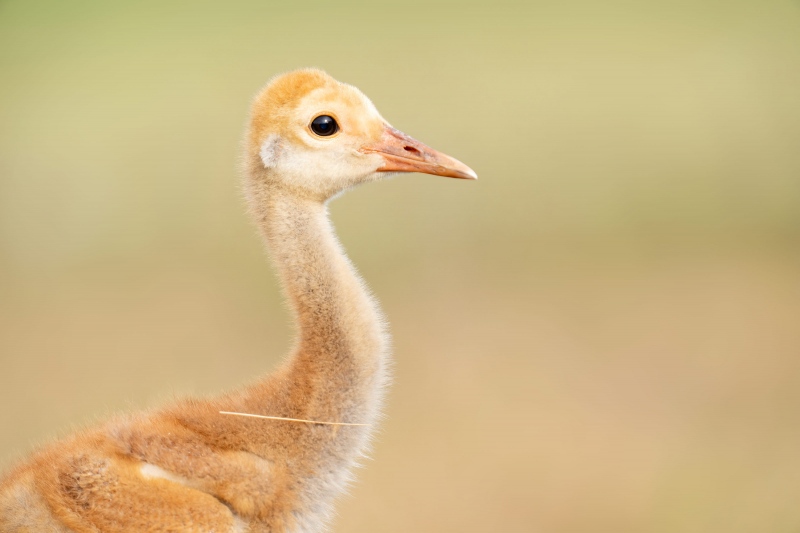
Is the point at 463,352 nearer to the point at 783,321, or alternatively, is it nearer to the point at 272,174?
the point at 783,321

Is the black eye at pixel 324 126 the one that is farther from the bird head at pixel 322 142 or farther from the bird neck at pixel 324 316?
the bird neck at pixel 324 316

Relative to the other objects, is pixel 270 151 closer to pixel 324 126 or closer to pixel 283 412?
pixel 324 126

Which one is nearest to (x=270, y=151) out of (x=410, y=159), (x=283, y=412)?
(x=410, y=159)

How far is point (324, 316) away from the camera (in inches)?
65.9

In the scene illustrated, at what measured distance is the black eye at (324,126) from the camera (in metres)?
1.77

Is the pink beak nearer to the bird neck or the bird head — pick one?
the bird head

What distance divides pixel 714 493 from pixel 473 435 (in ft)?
2.35

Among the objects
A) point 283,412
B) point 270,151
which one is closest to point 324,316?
point 283,412

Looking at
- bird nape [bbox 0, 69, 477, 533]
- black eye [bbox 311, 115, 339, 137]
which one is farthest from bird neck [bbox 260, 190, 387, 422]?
black eye [bbox 311, 115, 339, 137]

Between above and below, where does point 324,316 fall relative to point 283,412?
above

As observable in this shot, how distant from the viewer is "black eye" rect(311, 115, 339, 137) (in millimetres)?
1766

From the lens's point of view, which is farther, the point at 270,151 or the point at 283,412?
the point at 270,151

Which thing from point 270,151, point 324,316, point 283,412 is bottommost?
point 283,412

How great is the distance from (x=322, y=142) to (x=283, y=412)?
46 centimetres
